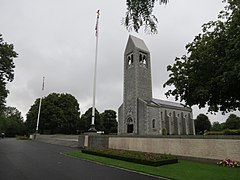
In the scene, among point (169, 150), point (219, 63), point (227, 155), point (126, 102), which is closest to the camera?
point (227, 155)

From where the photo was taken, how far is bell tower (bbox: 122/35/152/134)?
1502 inches

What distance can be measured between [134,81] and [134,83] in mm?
437

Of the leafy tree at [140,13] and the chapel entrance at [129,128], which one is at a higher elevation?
the leafy tree at [140,13]

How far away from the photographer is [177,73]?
15117mm

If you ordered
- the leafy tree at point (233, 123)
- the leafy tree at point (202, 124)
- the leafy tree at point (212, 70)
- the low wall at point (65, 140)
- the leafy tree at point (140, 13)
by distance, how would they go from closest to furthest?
1. the leafy tree at point (140, 13)
2. the leafy tree at point (212, 70)
3. the low wall at point (65, 140)
4. the leafy tree at point (233, 123)
5. the leafy tree at point (202, 124)

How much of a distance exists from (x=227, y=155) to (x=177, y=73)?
695 cm

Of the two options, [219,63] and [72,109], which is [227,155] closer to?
[219,63]

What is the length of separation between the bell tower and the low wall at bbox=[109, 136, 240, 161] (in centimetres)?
1936

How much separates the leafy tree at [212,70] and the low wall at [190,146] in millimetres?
3260

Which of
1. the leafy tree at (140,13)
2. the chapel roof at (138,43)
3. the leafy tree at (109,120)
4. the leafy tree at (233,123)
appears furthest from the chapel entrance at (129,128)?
the leafy tree at (233,123)

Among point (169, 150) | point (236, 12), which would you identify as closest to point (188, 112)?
point (169, 150)

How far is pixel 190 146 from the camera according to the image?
13.5 metres

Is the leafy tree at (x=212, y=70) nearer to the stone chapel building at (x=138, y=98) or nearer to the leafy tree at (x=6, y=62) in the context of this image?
the leafy tree at (x=6, y=62)

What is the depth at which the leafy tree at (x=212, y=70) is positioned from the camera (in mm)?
10828
